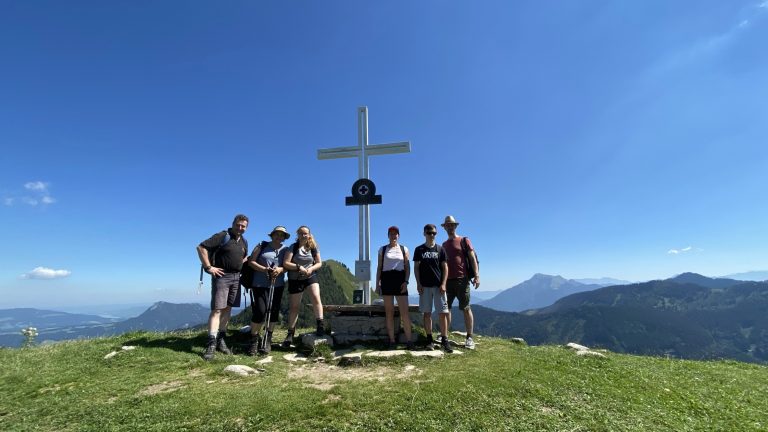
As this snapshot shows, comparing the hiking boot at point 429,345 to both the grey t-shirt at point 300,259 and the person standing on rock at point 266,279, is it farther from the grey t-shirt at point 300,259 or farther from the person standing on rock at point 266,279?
the person standing on rock at point 266,279

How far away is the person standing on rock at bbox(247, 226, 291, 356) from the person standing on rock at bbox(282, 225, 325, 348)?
25 centimetres

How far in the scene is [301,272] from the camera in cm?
Answer: 894

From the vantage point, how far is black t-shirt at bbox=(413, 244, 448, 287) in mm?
8539

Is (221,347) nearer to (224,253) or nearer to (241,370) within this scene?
(241,370)

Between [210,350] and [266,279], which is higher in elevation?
[266,279]

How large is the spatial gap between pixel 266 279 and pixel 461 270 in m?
4.92

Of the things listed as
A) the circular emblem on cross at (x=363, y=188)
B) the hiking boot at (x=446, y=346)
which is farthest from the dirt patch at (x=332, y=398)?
the circular emblem on cross at (x=363, y=188)

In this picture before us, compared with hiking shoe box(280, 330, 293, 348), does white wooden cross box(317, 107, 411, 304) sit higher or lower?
higher

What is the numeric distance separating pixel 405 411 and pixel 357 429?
77cm

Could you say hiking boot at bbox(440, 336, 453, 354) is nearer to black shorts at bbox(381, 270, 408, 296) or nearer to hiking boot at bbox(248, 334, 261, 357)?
black shorts at bbox(381, 270, 408, 296)

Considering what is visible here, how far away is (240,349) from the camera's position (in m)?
8.83

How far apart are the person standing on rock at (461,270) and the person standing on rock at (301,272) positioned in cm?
338

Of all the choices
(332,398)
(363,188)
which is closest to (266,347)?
(332,398)

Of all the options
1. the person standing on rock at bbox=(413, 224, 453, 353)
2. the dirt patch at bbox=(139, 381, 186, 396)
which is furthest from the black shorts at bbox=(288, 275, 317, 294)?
the dirt patch at bbox=(139, 381, 186, 396)
